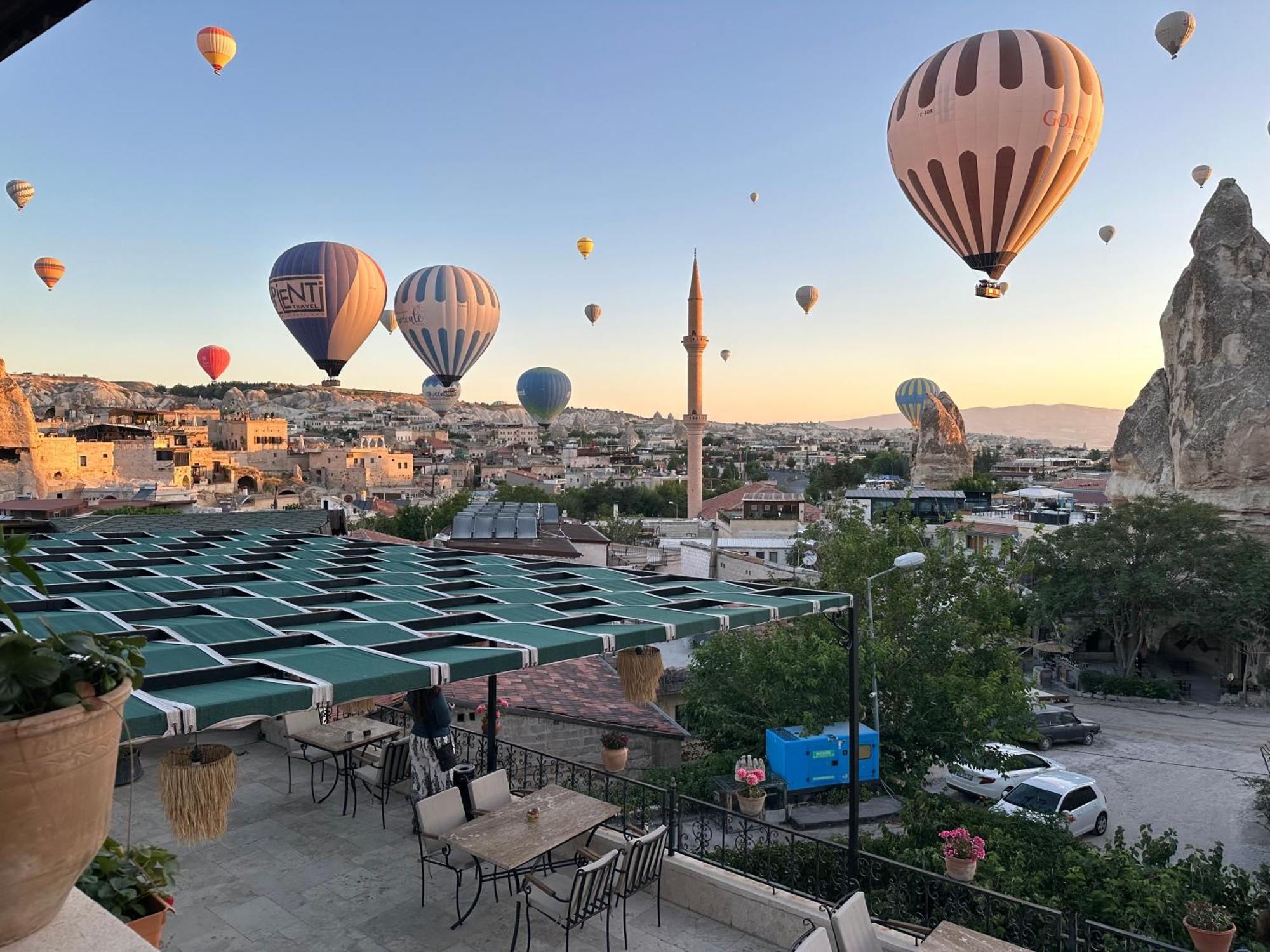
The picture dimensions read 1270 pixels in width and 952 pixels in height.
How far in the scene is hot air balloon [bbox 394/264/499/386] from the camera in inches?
1455

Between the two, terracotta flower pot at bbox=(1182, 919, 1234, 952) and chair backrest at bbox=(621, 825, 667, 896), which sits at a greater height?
chair backrest at bbox=(621, 825, 667, 896)

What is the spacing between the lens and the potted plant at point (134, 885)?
3230mm

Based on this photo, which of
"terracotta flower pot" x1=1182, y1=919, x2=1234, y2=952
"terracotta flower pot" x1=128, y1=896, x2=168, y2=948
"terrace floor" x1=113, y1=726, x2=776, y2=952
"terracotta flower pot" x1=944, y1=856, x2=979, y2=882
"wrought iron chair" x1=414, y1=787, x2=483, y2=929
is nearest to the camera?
"terracotta flower pot" x1=128, y1=896, x2=168, y2=948

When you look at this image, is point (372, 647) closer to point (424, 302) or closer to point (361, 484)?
point (424, 302)

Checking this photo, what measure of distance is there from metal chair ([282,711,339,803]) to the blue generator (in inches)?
340

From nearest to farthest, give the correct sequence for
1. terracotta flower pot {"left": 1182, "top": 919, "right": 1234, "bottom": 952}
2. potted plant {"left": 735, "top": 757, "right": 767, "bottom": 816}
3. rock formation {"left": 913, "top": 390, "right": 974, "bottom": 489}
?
terracotta flower pot {"left": 1182, "top": 919, "right": 1234, "bottom": 952}
potted plant {"left": 735, "top": 757, "right": 767, "bottom": 816}
rock formation {"left": 913, "top": 390, "right": 974, "bottom": 489}

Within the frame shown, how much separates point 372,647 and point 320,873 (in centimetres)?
275

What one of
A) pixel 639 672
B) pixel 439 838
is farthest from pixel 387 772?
pixel 639 672

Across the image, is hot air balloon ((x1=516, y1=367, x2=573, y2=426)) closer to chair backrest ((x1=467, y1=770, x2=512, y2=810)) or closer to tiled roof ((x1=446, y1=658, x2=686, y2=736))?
tiled roof ((x1=446, y1=658, x2=686, y2=736))

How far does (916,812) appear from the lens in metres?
10.3

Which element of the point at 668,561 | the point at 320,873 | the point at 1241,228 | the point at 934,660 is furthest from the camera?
the point at 1241,228

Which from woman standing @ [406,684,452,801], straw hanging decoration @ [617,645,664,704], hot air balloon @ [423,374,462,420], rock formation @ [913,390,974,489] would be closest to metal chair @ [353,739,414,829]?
woman standing @ [406,684,452,801]

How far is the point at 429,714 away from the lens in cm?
636

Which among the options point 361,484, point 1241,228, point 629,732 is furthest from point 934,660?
point 361,484
